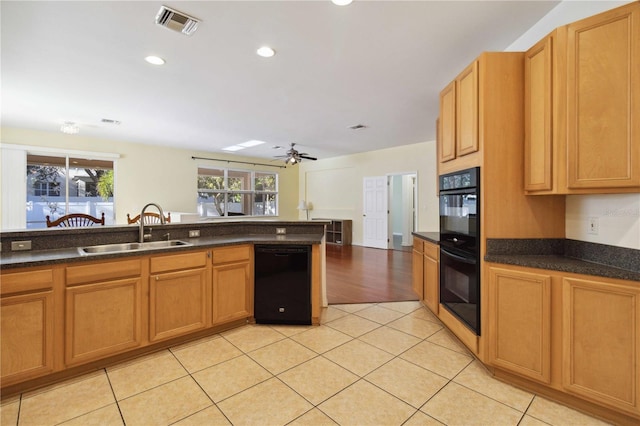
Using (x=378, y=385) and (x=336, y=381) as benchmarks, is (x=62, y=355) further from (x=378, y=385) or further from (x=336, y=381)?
(x=378, y=385)

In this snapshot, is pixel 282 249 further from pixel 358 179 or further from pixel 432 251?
pixel 358 179

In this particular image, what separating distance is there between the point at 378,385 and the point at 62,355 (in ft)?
7.01

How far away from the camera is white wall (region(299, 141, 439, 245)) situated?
6.81 meters

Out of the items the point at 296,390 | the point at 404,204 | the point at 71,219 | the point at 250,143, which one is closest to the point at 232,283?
the point at 296,390

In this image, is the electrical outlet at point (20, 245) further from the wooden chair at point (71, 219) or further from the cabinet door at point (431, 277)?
the cabinet door at point (431, 277)

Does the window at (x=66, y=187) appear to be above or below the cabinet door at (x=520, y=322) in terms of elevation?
above

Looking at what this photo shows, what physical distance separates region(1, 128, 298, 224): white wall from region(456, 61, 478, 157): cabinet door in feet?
23.5

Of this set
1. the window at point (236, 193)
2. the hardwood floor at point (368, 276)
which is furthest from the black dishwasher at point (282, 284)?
the window at point (236, 193)

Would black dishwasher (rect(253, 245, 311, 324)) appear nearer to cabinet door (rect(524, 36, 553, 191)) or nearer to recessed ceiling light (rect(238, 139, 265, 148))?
cabinet door (rect(524, 36, 553, 191))

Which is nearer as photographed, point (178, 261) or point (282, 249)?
point (178, 261)

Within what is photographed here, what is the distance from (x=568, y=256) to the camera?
6.63 ft

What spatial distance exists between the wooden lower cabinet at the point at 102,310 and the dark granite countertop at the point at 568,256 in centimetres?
266

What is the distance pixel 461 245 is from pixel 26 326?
10.1 feet

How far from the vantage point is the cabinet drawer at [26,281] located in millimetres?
1738
